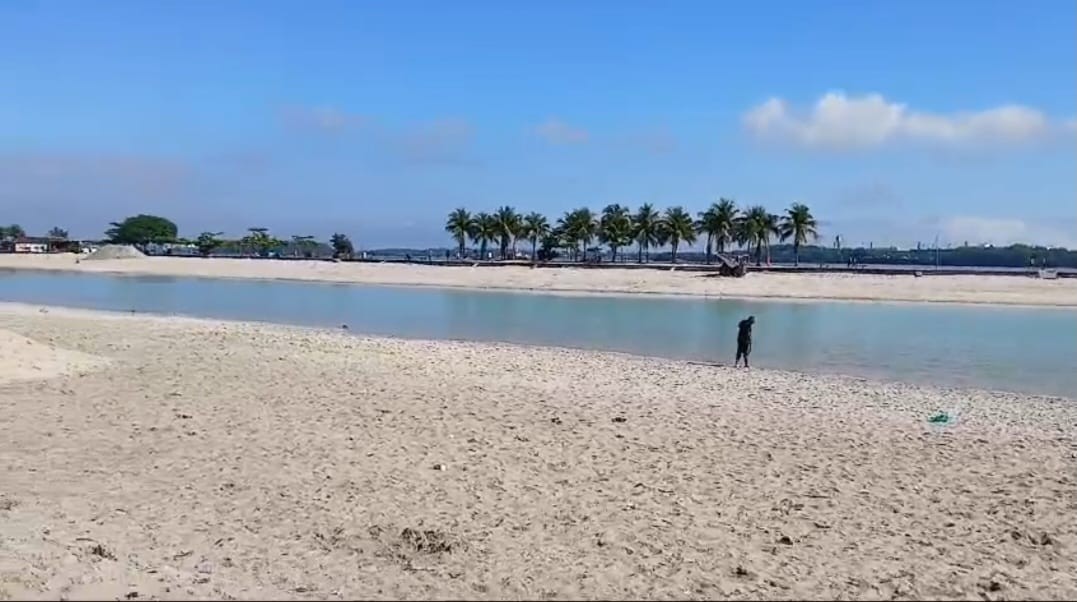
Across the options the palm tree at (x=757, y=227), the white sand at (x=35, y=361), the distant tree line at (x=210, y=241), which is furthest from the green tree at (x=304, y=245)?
the white sand at (x=35, y=361)

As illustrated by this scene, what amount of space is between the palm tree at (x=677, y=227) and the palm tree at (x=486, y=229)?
2760 cm

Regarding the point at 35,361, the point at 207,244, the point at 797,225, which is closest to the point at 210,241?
the point at 207,244

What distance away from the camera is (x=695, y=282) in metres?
73.6

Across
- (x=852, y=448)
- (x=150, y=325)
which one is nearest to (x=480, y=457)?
(x=852, y=448)

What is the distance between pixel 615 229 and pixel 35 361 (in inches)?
4637

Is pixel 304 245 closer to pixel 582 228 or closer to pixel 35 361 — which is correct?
pixel 582 228

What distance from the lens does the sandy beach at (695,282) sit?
216 ft

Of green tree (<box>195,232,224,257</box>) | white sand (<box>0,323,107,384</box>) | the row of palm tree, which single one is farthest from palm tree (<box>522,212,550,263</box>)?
white sand (<box>0,323,107,384</box>)

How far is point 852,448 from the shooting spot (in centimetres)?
1165

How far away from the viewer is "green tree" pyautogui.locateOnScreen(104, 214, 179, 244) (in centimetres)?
17562

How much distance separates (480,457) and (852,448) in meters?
4.95

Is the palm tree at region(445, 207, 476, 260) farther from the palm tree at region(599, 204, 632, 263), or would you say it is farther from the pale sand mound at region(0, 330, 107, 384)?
the pale sand mound at region(0, 330, 107, 384)

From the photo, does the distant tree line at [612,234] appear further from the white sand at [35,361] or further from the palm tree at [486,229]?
the white sand at [35,361]

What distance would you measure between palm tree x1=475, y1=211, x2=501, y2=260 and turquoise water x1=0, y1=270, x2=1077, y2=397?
245ft
